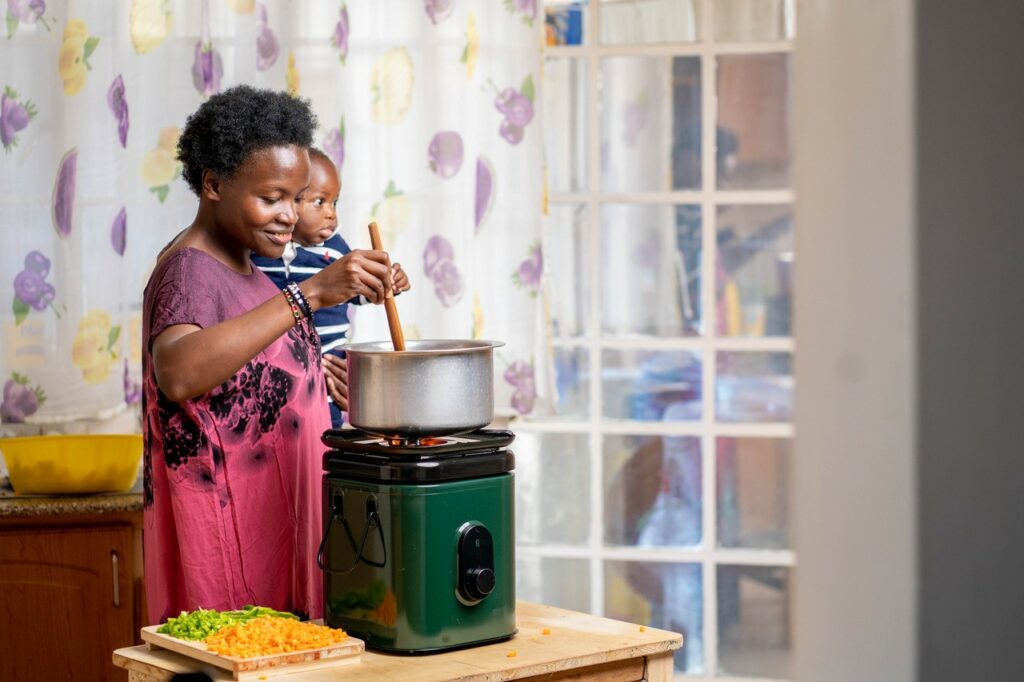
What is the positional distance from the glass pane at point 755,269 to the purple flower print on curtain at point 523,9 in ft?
2.31

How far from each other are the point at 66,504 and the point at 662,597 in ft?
5.11

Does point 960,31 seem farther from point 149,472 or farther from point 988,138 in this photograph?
point 149,472

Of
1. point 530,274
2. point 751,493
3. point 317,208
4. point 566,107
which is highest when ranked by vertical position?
point 566,107

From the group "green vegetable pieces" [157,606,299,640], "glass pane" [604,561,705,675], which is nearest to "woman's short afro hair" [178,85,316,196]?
"green vegetable pieces" [157,606,299,640]

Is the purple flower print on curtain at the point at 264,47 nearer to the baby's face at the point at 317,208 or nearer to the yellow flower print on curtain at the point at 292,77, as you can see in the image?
the yellow flower print on curtain at the point at 292,77

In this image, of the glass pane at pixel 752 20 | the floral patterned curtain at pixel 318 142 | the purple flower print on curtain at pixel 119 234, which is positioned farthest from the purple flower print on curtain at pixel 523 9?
the purple flower print on curtain at pixel 119 234

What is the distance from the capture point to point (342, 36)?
3.09 m

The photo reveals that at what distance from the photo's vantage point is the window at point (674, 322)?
129 inches

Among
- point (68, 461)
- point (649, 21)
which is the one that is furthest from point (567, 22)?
point (68, 461)

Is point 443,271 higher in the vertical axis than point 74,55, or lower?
lower

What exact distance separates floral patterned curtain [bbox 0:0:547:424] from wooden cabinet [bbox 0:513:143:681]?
34 centimetres

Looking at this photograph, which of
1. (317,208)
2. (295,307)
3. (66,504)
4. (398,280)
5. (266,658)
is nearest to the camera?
(266,658)

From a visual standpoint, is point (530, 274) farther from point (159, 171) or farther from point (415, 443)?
point (415, 443)

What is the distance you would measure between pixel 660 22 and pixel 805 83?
3.06m
